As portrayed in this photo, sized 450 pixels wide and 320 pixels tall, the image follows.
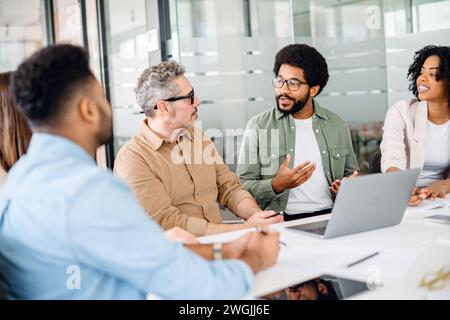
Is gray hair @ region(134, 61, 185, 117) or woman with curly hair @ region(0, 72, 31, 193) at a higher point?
gray hair @ region(134, 61, 185, 117)

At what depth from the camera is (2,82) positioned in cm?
219

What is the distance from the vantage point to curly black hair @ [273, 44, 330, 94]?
3.35 metres

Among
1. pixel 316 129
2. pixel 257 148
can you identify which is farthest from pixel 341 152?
pixel 257 148

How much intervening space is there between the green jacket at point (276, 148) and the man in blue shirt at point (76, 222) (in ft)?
6.01

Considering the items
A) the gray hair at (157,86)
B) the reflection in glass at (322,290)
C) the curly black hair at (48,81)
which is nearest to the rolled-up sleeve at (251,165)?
the gray hair at (157,86)

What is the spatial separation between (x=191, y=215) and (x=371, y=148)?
10.1ft

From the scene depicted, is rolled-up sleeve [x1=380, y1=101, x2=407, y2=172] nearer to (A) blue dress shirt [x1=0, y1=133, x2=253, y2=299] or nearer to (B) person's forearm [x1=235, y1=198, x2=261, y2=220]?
(B) person's forearm [x1=235, y1=198, x2=261, y2=220]


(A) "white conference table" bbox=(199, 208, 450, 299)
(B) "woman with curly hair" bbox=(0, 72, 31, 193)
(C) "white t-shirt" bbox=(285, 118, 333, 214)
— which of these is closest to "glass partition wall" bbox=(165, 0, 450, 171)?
(C) "white t-shirt" bbox=(285, 118, 333, 214)

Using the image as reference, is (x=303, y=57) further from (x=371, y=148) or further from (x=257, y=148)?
(x=371, y=148)

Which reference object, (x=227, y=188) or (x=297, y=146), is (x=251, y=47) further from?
(x=227, y=188)

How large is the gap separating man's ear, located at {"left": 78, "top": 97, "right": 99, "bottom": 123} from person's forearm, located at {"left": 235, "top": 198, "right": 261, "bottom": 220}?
59.1 inches

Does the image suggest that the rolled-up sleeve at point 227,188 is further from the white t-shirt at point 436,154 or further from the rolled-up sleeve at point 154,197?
the white t-shirt at point 436,154

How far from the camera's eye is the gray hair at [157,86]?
8.80ft

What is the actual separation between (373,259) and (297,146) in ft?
5.41
